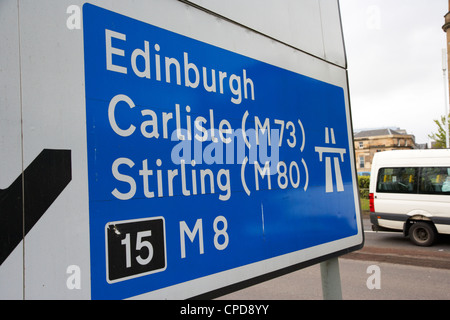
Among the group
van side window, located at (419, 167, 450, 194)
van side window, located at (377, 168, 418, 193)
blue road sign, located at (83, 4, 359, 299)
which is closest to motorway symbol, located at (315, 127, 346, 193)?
blue road sign, located at (83, 4, 359, 299)

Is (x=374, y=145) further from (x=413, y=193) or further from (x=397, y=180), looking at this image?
(x=413, y=193)

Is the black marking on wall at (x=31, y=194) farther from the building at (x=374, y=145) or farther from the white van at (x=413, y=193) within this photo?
the building at (x=374, y=145)

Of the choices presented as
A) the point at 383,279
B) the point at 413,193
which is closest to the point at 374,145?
the point at 413,193

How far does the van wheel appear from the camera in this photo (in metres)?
8.61

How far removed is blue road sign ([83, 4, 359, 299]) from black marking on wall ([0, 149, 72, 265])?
0.08m

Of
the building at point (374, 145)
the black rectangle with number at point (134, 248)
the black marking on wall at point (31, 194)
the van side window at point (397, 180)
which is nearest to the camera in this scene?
the black marking on wall at point (31, 194)

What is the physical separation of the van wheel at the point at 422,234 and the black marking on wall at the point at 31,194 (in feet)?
31.0

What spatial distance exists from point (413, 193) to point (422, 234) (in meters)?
1.00

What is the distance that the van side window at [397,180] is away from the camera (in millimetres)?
9023

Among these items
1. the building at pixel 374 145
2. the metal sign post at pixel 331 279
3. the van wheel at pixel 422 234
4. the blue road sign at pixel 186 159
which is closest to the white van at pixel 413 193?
the van wheel at pixel 422 234

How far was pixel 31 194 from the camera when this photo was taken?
0.85m

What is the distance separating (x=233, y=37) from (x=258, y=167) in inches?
20.2

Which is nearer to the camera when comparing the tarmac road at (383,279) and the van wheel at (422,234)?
the tarmac road at (383,279)
